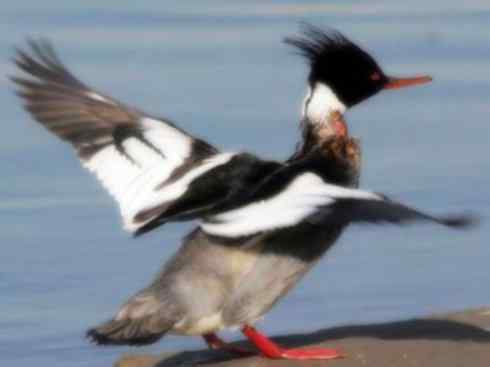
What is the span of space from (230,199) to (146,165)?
0.73 metres

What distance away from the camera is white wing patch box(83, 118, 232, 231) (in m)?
7.98

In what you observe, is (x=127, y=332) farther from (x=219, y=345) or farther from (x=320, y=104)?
(x=320, y=104)

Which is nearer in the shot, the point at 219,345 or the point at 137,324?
the point at 137,324

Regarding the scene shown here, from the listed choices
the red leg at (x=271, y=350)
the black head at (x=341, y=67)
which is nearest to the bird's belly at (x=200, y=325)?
the red leg at (x=271, y=350)

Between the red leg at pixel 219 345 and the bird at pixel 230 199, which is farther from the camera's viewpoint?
the red leg at pixel 219 345

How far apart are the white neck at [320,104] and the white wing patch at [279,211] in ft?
3.48

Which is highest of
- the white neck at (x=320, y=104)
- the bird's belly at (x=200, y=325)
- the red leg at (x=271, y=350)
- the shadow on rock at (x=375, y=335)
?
the white neck at (x=320, y=104)

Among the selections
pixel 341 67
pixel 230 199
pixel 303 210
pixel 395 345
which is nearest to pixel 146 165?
pixel 230 199

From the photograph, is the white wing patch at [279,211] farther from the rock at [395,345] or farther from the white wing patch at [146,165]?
the rock at [395,345]

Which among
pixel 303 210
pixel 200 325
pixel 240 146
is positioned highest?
pixel 303 210

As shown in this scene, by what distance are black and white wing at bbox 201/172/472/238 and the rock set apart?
655 millimetres

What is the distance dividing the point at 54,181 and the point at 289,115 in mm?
1663

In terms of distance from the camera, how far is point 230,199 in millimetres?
7625

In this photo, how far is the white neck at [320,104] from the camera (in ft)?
28.1
